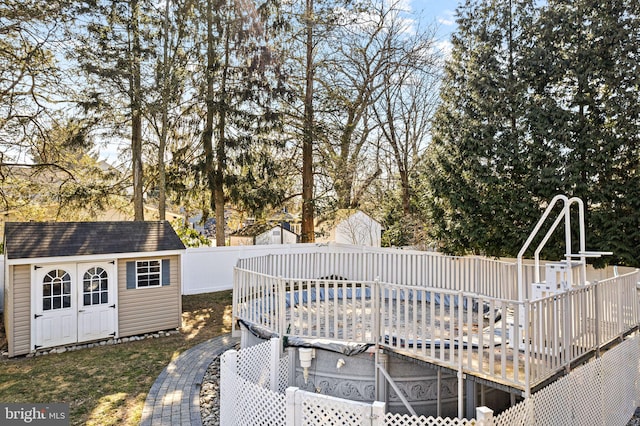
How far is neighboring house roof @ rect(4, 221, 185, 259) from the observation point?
25.8 ft

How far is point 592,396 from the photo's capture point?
15.7ft

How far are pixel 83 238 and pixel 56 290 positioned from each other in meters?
1.16

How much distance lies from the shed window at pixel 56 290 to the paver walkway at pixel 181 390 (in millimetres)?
2737

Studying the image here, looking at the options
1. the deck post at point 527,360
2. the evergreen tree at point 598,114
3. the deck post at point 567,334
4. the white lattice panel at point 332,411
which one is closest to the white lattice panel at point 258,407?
the white lattice panel at point 332,411

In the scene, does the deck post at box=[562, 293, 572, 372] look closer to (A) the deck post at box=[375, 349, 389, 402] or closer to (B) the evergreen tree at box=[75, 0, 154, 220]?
(A) the deck post at box=[375, 349, 389, 402]

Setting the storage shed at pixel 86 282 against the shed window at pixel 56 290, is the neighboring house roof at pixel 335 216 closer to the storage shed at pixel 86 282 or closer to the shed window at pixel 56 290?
the storage shed at pixel 86 282

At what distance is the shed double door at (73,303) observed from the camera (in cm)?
791

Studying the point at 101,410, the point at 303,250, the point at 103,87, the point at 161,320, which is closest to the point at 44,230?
the point at 161,320

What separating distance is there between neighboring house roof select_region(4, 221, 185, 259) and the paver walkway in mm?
2707

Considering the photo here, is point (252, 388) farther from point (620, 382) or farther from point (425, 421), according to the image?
point (620, 382)

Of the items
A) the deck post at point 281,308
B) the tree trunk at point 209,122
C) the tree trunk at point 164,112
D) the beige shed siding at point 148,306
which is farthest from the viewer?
the tree trunk at point 209,122

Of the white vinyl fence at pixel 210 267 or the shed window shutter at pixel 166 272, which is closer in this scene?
the shed window shutter at pixel 166 272

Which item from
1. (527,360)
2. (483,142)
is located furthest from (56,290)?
(483,142)

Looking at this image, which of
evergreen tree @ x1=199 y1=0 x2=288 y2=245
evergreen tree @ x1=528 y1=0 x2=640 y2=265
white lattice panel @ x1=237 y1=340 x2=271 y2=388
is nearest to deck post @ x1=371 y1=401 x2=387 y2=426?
white lattice panel @ x1=237 y1=340 x2=271 y2=388
